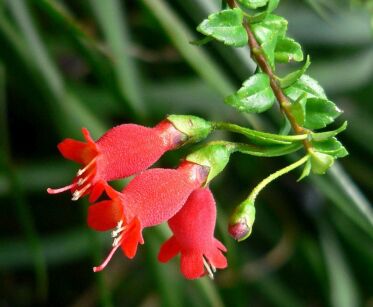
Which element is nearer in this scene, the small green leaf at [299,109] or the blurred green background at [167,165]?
the small green leaf at [299,109]

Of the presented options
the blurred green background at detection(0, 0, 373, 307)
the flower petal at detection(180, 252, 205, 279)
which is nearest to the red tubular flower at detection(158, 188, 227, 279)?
the flower petal at detection(180, 252, 205, 279)

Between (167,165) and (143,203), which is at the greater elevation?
(143,203)

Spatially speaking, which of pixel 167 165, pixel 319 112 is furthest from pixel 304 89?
pixel 167 165

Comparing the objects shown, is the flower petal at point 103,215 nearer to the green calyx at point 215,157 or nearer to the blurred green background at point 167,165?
the green calyx at point 215,157

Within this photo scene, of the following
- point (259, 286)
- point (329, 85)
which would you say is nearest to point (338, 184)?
point (329, 85)

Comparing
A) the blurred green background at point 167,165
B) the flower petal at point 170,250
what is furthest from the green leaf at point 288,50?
the blurred green background at point 167,165

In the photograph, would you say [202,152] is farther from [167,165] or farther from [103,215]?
[167,165]
